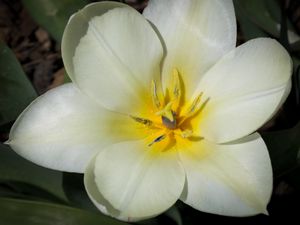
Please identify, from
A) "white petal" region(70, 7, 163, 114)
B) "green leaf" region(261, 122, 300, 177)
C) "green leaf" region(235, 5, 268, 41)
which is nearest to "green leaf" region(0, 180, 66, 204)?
"white petal" region(70, 7, 163, 114)

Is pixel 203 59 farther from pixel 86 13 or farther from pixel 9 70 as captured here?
pixel 9 70

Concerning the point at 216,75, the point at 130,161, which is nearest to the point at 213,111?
the point at 216,75

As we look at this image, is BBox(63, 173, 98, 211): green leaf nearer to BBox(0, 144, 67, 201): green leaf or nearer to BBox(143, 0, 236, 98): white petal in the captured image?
BBox(0, 144, 67, 201): green leaf

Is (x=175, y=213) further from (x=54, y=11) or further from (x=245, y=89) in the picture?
(x=54, y=11)

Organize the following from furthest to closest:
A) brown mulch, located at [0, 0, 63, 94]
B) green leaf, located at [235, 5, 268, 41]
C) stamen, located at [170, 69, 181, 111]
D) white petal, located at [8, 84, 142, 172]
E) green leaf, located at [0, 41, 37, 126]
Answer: brown mulch, located at [0, 0, 63, 94]
green leaf, located at [235, 5, 268, 41]
green leaf, located at [0, 41, 37, 126]
stamen, located at [170, 69, 181, 111]
white petal, located at [8, 84, 142, 172]

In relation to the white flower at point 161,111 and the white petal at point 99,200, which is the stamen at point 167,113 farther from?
the white petal at point 99,200

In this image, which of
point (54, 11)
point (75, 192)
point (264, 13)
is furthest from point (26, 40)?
point (75, 192)

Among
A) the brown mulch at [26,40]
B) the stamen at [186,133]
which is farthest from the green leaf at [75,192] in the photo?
the brown mulch at [26,40]
